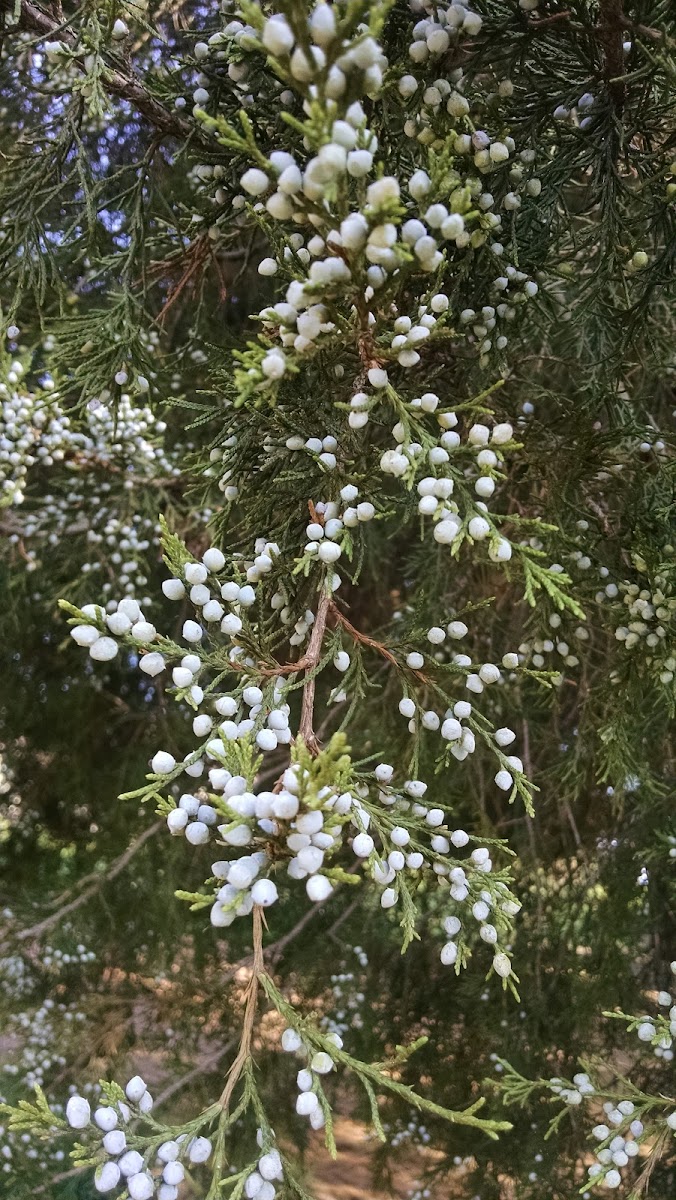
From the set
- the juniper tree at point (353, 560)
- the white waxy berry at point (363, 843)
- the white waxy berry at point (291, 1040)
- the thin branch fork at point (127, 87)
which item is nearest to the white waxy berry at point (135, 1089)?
the juniper tree at point (353, 560)

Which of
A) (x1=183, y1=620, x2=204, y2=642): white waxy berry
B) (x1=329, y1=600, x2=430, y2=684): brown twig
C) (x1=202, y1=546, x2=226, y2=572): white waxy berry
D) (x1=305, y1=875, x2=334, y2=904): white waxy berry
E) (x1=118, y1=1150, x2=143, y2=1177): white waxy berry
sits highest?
(x1=202, y1=546, x2=226, y2=572): white waxy berry

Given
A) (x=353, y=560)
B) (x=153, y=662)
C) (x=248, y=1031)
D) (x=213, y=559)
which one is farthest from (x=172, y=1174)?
(x=353, y=560)

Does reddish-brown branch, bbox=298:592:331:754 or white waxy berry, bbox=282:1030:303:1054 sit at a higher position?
reddish-brown branch, bbox=298:592:331:754

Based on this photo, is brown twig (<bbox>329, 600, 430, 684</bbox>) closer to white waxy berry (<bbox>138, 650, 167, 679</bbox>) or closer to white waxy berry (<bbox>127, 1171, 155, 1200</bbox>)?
white waxy berry (<bbox>138, 650, 167, 679</bbox>)

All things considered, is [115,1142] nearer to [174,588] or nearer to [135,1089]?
[135,1089]

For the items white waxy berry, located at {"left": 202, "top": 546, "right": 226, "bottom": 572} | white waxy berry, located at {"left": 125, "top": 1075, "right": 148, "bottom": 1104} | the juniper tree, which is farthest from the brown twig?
white waxy berry, located at {"left": 125, "top": 1075, "right": 148, "bottom": 1104}

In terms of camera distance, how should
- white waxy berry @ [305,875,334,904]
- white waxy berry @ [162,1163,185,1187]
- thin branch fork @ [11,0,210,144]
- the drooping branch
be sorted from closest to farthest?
1. white waxy berry @ [305,875,334,904]
2. white waxy berry @ [162,1163,185,1187]
3. the drooping branch
4. thin branch fork @ [11,0,210,144]

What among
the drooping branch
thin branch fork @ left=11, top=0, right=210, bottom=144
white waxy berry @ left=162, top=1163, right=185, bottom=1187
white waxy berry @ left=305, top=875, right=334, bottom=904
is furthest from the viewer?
thin branch fork @ left=11, top=0, right=210, bottom=144

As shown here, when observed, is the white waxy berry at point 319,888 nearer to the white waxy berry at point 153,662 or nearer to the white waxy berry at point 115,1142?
the white waxy berry at point 153,662
